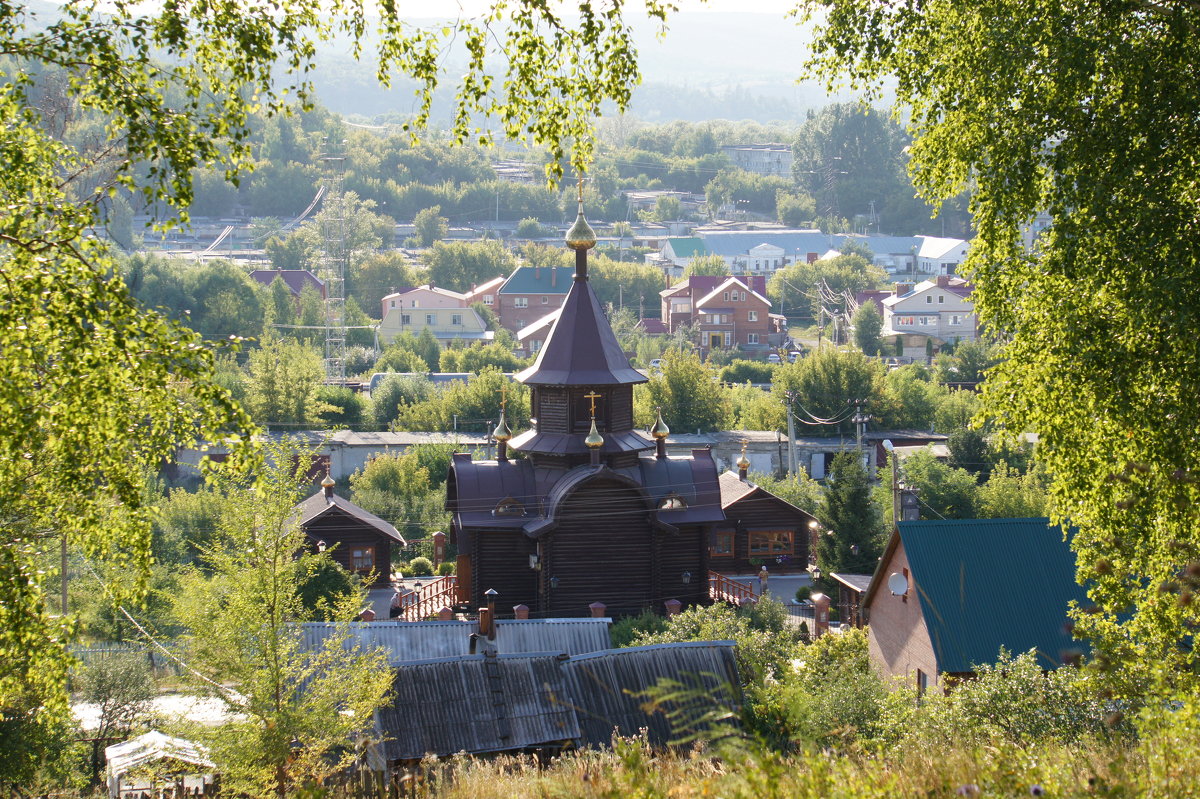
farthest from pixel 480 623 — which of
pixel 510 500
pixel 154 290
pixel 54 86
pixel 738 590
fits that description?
pixel 154 290

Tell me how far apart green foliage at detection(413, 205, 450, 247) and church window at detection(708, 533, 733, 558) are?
81.0m

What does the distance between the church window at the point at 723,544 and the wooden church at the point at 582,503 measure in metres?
4.19

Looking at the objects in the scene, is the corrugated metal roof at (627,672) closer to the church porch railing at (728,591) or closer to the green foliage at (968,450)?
the church porch railing at (728,591)

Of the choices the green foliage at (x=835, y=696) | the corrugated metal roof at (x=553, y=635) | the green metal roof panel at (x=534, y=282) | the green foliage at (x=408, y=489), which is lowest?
the green foliage at (x=408, y=489)

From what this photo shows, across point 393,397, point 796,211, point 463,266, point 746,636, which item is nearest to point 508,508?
point 746,636

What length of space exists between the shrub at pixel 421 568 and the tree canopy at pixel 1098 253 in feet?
62.1

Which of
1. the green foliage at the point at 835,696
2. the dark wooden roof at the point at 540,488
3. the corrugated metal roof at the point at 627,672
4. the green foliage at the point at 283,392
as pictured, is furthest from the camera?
the green foliage at the point at 283,392

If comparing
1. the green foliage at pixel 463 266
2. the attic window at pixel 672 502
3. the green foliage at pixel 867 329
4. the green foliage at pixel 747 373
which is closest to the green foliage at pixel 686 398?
the green foliage at pixel 747 373

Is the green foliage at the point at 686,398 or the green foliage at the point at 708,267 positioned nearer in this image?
the green foliage at the point at 686,398

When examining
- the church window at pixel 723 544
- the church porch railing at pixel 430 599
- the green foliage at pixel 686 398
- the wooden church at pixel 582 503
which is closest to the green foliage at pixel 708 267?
the green foliage at pixel 686 398

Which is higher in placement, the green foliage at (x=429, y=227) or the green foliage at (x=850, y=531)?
the green foliage at (x=429, y=227)

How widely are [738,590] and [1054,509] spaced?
43.9ft

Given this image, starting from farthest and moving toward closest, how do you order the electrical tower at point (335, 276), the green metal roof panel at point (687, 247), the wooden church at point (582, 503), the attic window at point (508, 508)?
the green metal roof panel at point (687, 247), the electrical tower at point (335, 276), the attic window at point (508, 508), the wooden church at point (582, 503)

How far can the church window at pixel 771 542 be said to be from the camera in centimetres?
2533
